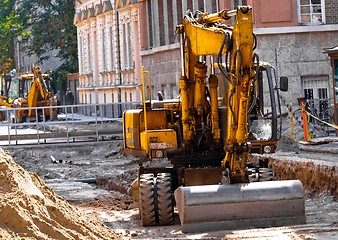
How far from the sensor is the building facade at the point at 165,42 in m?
34.4

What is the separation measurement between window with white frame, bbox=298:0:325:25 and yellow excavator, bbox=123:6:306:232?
14846 millimetres

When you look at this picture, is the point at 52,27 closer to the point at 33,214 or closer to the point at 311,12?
the point at 311,12

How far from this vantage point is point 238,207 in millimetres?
16125

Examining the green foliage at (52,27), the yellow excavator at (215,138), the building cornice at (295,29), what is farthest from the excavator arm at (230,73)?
the green foliage at (52,27)

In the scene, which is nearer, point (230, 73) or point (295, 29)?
point (230, 73)

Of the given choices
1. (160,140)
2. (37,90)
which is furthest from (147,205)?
(37,90)

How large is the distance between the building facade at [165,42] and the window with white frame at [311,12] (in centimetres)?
3

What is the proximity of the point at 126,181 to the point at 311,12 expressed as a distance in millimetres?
11086

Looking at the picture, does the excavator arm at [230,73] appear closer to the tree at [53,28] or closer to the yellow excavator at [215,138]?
the yellow excavator at [215,138]

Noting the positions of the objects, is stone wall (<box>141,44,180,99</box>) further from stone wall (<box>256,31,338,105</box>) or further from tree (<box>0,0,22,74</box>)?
tree (<box>0,0,22,74</box>)

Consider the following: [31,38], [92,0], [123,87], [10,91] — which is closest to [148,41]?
[123,87]

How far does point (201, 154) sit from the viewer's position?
729 inches

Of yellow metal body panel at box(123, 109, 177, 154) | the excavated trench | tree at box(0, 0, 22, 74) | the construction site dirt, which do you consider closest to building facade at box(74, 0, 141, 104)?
the construction site dirt

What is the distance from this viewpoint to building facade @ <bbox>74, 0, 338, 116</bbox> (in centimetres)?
3444
